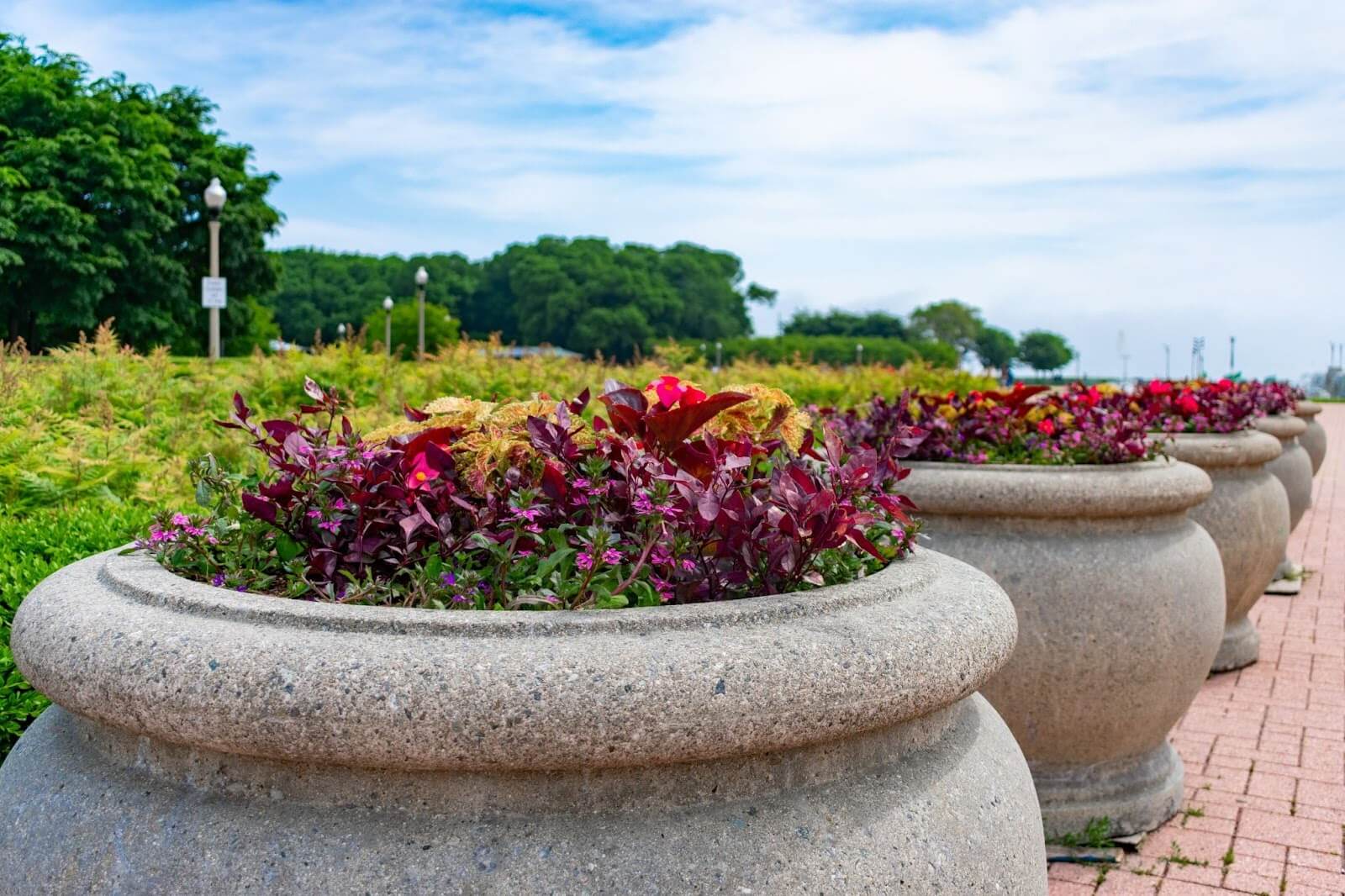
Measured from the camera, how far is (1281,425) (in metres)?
7.87

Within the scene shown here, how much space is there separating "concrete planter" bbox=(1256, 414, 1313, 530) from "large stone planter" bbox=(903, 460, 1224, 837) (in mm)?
4675

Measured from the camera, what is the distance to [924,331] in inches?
5074

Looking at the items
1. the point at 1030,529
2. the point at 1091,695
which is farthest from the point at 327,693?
the point at 1091,695

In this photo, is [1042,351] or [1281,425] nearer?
[1281,425]

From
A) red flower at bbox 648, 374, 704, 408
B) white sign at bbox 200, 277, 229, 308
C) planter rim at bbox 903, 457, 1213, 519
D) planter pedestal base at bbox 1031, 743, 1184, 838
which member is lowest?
planter pedestal base at bbox 1031, 743, 1184, 838

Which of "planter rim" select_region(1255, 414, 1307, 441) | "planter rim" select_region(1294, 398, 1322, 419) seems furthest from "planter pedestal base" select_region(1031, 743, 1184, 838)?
"planter rim" select_region(1294, 398, 1322, 419)

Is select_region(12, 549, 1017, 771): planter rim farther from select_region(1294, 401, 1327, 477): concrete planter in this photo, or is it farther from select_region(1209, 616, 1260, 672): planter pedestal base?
select_region(1294, 401, 1327, 477): concrete planter

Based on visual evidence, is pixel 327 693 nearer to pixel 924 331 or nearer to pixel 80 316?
pixel 80 316

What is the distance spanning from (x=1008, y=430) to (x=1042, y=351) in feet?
529

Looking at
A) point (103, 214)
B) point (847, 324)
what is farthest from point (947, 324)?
point (103, 214)

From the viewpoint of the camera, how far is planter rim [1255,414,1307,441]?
7684 millimetres

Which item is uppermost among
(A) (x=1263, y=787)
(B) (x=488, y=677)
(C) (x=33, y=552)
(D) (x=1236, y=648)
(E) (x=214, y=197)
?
(E) (x=214, y=197)

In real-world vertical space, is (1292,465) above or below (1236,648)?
above

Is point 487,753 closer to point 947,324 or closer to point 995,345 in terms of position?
point 947,324
